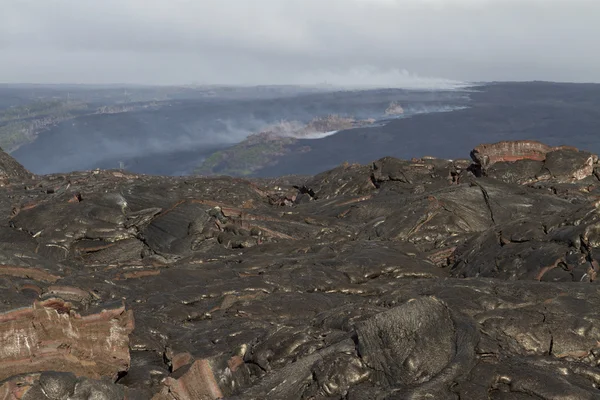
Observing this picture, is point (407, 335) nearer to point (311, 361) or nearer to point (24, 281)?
point (311, 361)

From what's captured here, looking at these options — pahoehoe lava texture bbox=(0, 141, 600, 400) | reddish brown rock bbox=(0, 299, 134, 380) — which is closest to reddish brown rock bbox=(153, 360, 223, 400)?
pahoehoe lava texture bbox=(0, 141, 600, 400)

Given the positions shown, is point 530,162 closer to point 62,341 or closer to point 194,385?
point 194,385

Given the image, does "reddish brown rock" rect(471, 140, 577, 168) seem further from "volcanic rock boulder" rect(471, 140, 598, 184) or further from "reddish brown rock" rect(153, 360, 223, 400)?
"reddish brown rock" rect(153, 360, 223, 400)

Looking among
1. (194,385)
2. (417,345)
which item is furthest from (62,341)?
(417,345)

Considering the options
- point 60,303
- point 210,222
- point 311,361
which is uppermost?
point 60,303

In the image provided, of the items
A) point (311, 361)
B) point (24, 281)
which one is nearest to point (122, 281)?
point (24, 281)

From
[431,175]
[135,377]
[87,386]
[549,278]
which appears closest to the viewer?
[87,386]
